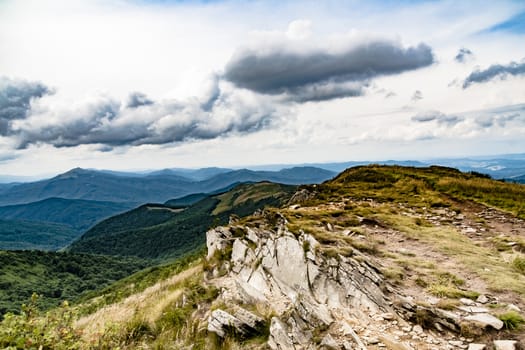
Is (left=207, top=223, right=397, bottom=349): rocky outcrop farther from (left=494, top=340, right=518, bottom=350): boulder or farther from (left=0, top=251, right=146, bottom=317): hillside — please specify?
(left=0, top=251, right=146, bottom=317): hillside

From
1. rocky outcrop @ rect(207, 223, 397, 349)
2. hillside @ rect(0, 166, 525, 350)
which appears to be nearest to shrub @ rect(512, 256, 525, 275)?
hillside @ rect(0, 166, 525, 350)

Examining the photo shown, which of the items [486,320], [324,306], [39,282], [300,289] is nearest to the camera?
[486,320]

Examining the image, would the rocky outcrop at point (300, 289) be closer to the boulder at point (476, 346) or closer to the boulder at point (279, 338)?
the boulder at point (279, 338)

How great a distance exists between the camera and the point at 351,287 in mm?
10977

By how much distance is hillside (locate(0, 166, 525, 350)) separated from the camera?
28.0 ft

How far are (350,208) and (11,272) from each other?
744ft

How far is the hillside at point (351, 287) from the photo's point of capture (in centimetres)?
855

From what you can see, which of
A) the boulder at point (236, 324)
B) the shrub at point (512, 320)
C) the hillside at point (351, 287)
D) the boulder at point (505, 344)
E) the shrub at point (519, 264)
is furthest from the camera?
the shrub at point (519, 264)

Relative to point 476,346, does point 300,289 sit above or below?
below

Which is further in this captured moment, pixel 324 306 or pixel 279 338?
pixel 324 306

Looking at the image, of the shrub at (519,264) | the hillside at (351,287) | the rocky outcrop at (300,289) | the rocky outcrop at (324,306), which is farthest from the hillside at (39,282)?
the shrub at (519,264)

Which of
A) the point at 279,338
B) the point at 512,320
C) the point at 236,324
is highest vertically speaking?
the point at 512,320

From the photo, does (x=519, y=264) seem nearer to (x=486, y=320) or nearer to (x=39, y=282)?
(x=486, y=320)

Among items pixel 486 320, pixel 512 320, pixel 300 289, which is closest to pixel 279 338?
pixel 300 289
